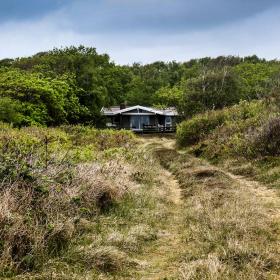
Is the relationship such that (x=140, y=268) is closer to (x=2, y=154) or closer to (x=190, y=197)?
(x=2, y=154)

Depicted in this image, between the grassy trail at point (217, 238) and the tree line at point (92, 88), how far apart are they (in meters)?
22.0

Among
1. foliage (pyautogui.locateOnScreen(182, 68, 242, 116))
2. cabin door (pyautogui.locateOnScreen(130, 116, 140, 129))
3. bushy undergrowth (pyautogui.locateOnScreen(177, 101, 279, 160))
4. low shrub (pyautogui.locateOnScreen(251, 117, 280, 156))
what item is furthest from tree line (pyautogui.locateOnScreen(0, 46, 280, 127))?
low shrub (pyautogui.locateOnScreen(251, 117, 280, 156))

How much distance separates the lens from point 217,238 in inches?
308

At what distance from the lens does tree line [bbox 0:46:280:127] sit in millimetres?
40500

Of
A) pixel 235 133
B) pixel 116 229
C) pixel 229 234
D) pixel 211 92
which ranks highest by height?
pixel 211 92

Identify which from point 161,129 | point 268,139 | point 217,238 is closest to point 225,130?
point 268,139

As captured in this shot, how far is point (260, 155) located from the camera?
19.4 meters

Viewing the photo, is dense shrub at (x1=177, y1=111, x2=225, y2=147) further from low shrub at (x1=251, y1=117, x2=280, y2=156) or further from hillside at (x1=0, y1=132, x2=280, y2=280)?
hillside at (x1=0, y1=132, x2=280, y2=280)

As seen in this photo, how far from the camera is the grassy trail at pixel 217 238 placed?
6.42m

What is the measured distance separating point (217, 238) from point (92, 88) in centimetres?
5327

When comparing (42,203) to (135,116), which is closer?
(42,203)

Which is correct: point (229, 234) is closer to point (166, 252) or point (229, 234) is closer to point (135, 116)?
point (166, 252)

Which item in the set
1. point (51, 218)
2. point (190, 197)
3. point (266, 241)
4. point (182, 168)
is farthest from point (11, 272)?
point (182, 168)

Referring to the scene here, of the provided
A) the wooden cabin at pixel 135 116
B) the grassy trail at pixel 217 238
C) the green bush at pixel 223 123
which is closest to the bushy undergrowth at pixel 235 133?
→ the green bush at pixel 223 123
